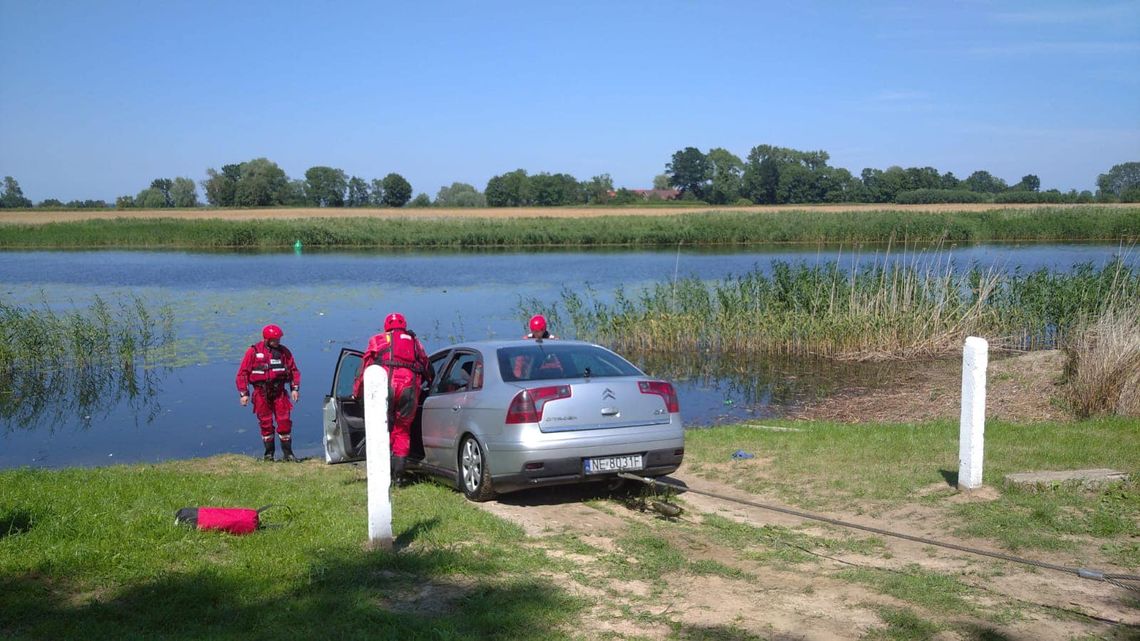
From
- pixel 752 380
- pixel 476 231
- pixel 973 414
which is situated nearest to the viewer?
pixel 973 414

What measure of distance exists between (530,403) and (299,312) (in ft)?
77.7

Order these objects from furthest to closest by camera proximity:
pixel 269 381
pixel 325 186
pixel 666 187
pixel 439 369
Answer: pixel 666 187 < pixel 325 186 < pixel 269 381 < pixel 439 369

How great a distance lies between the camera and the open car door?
10758 millimetres

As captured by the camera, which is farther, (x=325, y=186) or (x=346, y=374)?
(x=325, y=186)

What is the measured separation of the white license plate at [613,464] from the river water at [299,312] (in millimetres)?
7195

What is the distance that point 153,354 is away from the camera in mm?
23312

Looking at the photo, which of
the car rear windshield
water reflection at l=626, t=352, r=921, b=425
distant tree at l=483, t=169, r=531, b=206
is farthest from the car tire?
distant tree at l=483, t=169, r=531, b=206

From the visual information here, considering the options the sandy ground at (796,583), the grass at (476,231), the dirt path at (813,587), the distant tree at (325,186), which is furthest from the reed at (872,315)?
the distant tree at (325,186)

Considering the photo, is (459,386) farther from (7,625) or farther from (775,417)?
(775,417)

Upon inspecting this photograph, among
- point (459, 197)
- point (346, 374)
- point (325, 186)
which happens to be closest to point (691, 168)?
point (459, 197)

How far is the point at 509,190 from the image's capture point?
12606 cm

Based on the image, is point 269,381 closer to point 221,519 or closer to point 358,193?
point 221,519

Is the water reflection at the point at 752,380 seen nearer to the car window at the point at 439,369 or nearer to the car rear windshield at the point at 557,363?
the car window at the point at 439,369

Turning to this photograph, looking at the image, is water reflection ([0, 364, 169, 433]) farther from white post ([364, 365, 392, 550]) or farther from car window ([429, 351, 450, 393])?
white post ([364, 365, 392, 550])
